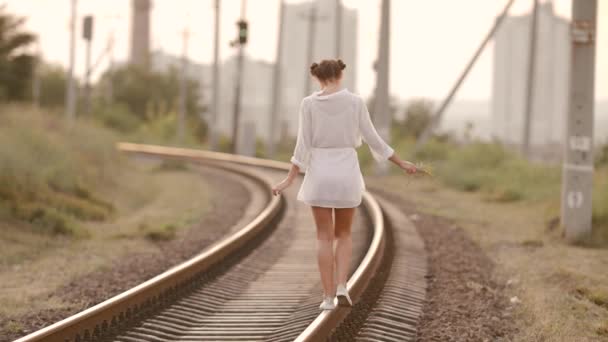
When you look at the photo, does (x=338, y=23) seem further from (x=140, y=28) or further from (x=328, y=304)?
(x=140, y=28)

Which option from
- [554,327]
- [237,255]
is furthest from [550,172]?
[554,327]

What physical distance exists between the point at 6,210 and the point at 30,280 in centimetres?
347

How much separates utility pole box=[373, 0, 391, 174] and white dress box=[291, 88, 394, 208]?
882 inches

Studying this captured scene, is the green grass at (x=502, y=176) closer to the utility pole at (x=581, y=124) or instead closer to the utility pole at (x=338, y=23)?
the utility pole at (x=581, y=124)

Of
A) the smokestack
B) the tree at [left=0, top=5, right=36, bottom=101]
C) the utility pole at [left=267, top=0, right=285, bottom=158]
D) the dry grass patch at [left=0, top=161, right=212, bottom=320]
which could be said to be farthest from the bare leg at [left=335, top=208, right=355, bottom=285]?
the smokestack

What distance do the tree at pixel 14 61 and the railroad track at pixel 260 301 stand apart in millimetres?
28013

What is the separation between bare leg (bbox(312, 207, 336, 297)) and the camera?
6.77 meters

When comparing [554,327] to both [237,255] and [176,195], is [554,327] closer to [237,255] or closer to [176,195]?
[237,255]

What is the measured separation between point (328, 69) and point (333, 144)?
1.77 feet

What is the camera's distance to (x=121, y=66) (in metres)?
92.2

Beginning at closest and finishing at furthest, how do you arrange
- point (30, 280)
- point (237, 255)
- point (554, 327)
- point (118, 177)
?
point (554, 327) < point (30, 280) < point (237, 255) < point (118, 177)

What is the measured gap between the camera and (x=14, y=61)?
38.5 metres

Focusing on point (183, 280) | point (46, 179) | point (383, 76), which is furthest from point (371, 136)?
point (383, 76)

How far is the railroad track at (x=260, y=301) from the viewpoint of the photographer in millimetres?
6699
